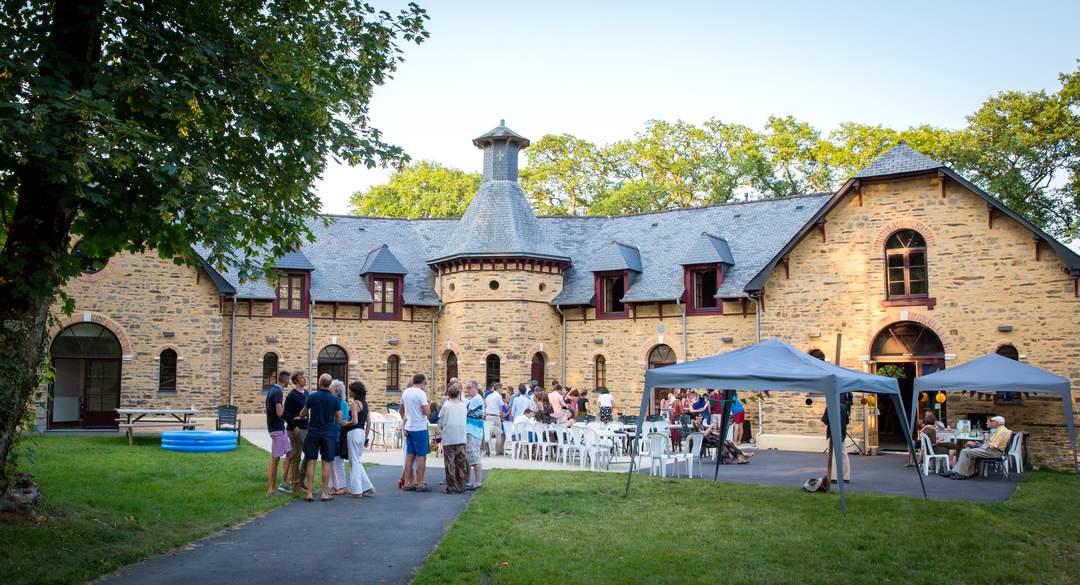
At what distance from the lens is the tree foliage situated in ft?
97.9

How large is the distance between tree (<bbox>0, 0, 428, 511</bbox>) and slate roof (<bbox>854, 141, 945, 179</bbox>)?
14.7 m

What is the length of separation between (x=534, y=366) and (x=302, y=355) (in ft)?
24.2

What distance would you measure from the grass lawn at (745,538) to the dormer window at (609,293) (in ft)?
47.2

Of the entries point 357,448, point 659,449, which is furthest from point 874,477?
point 357,448

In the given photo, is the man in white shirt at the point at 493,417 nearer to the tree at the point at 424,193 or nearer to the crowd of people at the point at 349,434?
the crowd of people at the point at 349,434

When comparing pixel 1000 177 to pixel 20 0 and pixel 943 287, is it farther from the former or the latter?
pixel 20 0

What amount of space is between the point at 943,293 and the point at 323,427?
15.5 meters

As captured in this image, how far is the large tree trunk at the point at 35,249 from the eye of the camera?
9.53 metres

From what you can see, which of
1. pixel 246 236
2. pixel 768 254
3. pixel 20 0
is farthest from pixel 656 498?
pixel 768 254

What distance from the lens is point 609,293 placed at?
1110 inches

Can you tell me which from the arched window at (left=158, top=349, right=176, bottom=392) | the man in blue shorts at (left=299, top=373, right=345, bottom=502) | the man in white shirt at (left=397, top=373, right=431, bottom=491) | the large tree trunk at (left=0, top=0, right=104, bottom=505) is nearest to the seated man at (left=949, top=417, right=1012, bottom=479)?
the man in white shirt at (left=397, top=373, right=431, bottom=491)

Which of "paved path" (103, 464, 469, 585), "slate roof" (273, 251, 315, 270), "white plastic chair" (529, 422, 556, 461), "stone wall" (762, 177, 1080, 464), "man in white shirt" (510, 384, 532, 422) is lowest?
"paved path" (103, 464, 469, 585)

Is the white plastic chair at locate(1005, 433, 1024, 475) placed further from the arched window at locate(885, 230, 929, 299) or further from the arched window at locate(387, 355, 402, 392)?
the arched window at locate(387, 355, 402, 392)

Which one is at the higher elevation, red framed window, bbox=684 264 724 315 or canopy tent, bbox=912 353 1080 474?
red framed window, bbox=684 264 724 315
